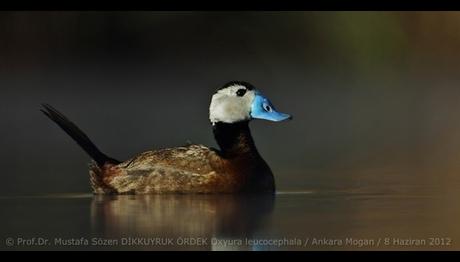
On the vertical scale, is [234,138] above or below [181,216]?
above

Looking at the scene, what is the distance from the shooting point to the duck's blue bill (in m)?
7.77

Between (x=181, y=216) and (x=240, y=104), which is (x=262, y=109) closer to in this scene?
(x=240, y=104)

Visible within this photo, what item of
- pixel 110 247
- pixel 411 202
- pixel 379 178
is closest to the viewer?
pixel 110 247

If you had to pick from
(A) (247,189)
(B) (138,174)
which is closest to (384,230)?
(A) (247,189)

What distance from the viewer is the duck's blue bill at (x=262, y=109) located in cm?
777

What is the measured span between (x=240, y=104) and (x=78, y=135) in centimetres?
95

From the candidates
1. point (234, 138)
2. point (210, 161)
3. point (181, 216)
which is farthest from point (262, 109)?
point (181, 216)

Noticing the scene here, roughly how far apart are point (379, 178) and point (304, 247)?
146 cm

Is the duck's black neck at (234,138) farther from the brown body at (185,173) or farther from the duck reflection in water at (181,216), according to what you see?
the duck reflection in water at (181,216)

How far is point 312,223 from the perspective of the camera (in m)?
7.01

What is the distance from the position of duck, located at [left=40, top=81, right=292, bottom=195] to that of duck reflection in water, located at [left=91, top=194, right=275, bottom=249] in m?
0.06

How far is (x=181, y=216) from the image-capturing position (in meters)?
7.10

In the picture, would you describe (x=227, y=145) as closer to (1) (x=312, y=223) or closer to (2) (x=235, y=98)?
(2) (x=235, y=98)

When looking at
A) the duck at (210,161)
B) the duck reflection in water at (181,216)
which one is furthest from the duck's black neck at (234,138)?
the duck reflection in water at (181,216)
